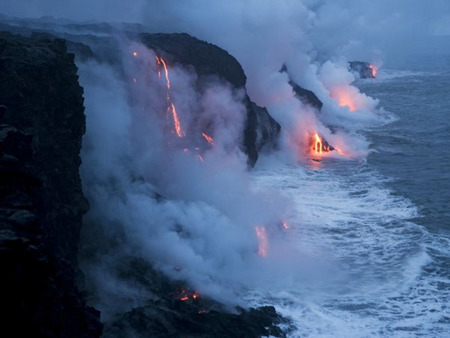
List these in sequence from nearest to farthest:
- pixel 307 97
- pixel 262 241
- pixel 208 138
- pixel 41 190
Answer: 1. pixel 41 190
2. pixel 262 241
3. pixel 208 138
4. pixel 307 97

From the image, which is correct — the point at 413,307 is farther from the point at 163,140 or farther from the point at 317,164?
the point at 317,164

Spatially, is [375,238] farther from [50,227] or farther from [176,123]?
[50,227]

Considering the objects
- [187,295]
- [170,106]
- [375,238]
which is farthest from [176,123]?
[187,295]

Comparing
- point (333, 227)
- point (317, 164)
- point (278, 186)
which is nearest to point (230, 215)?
point (333, 227)

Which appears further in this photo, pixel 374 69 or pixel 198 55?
pixel 374 69

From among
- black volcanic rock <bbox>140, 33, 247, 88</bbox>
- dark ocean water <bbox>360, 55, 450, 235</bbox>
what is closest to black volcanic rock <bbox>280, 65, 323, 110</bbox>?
dark ocean water <bbox>360, 55, 450, 235</bbox>

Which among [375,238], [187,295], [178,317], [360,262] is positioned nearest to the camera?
[178,317]
